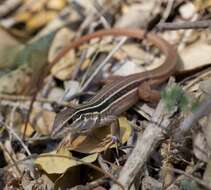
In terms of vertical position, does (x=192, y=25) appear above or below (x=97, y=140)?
above

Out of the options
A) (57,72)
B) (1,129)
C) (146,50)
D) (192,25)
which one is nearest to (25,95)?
(57,72)

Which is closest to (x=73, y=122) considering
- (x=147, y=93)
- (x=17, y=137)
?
(x=17, y=137)

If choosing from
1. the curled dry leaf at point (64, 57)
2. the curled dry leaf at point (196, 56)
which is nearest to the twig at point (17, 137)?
the curled dry leaf at point (64, 57)

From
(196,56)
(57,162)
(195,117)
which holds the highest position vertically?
(195,117)

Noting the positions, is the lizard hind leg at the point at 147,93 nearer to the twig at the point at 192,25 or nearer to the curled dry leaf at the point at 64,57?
the twig at the point at 192,25

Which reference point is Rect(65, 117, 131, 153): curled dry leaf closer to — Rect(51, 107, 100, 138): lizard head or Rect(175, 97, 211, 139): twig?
Rect(51, 107, 100, 138): lizard head

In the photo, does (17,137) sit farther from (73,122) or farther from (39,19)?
(39,19)

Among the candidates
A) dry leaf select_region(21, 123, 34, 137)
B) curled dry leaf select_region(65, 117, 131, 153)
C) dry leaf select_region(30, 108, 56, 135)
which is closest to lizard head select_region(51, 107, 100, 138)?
curled dry leaf select_region(65, 117, 131, 153)

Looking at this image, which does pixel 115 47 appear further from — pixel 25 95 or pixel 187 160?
pixel 187 160
